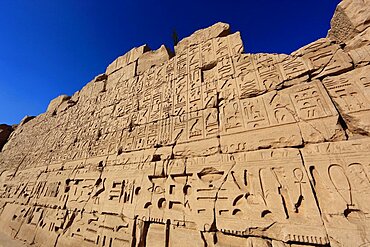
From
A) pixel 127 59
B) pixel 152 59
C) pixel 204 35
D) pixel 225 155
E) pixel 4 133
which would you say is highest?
pixel 4 133

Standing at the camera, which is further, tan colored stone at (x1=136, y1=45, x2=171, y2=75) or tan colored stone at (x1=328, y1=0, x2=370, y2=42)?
tan colored stone at (x1=136, y1=45, x2=171, y2=75)

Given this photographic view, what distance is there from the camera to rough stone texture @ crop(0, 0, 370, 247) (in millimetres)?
1873

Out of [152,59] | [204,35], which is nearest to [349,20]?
[204,35]

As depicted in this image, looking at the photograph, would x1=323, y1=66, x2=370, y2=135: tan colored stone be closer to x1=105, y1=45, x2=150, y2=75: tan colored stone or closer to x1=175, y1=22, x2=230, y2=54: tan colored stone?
x1=175, y1=22, x2=230, y2=54: tan colored stone

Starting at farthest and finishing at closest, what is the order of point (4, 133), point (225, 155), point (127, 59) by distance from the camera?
point (4, 133) < point (127, 59) < point (225, 155)

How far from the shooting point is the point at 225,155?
8.46 ft

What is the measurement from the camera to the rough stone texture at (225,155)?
1.87 metres

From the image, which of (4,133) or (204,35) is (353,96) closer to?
(204,35)

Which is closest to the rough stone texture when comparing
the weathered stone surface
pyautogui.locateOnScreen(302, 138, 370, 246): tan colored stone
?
pyautogui.locateOnScreen(302, 138, 370, 246): tan colored stone

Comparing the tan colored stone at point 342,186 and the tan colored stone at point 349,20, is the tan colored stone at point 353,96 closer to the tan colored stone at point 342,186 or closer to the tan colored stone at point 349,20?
the tan colored stone at point 342,186

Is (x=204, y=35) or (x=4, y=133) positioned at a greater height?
(x=4, y=133)

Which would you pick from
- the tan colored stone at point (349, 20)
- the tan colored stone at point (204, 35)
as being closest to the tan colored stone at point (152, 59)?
the tan colored stone at point (204, 35)

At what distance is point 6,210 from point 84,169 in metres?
3.93

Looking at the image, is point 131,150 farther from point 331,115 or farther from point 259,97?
point 331,115
